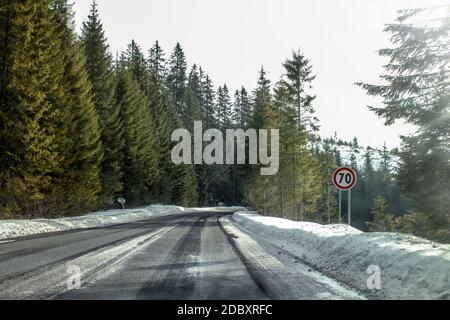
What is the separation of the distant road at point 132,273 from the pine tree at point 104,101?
97.9 feet

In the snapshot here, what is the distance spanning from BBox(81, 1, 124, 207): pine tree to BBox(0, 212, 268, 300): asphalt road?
2955cm

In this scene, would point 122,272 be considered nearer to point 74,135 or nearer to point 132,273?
point 132,273

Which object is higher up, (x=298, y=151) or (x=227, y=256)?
(x=298, y=151)

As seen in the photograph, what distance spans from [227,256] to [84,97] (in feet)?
83.7

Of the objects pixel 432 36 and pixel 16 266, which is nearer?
pixel 16 266

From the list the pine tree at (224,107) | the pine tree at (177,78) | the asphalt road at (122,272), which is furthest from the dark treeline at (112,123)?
the pine tree at (224,107)

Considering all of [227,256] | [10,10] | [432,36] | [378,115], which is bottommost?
[227,256]

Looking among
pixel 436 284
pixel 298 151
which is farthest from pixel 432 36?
pixel 298 151

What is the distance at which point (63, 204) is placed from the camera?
103 feet
